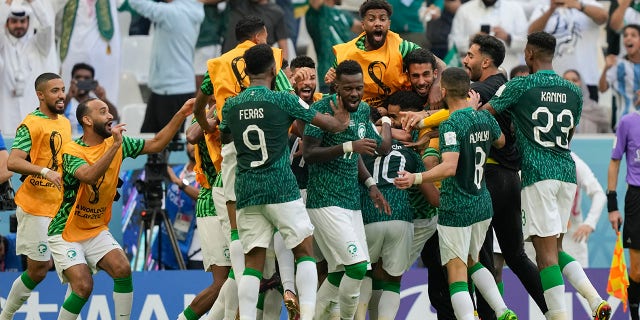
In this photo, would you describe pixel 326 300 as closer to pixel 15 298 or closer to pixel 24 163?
pixel 24 163

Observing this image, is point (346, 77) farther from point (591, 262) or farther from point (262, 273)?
point (591, 262)

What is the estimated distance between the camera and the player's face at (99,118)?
13469 mm

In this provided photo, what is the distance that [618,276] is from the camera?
1559 cm

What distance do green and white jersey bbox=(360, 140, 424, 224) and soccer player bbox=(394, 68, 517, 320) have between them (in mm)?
734

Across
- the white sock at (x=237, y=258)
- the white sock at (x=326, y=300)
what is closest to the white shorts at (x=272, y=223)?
the white sock at (x=237, y=258)

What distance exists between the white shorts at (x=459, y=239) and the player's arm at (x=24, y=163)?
3.60 m

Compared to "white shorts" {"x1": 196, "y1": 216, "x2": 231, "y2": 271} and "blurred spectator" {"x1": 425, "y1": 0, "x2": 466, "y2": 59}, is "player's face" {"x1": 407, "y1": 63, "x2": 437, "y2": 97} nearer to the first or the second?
"white shorts" {"x1": 196, "y1": 216, "x2": 231, "y2": 271}

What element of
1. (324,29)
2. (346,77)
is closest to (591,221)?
(324,29)

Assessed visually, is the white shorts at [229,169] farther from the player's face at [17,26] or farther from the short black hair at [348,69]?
the player's face at [17,26]

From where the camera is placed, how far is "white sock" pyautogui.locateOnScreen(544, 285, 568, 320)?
12.7 meters

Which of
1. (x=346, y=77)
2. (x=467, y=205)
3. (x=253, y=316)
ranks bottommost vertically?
(x=253, y=316)

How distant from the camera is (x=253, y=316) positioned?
40.4 ft

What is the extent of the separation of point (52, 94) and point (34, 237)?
145cm

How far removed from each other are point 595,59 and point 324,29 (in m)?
3.58
